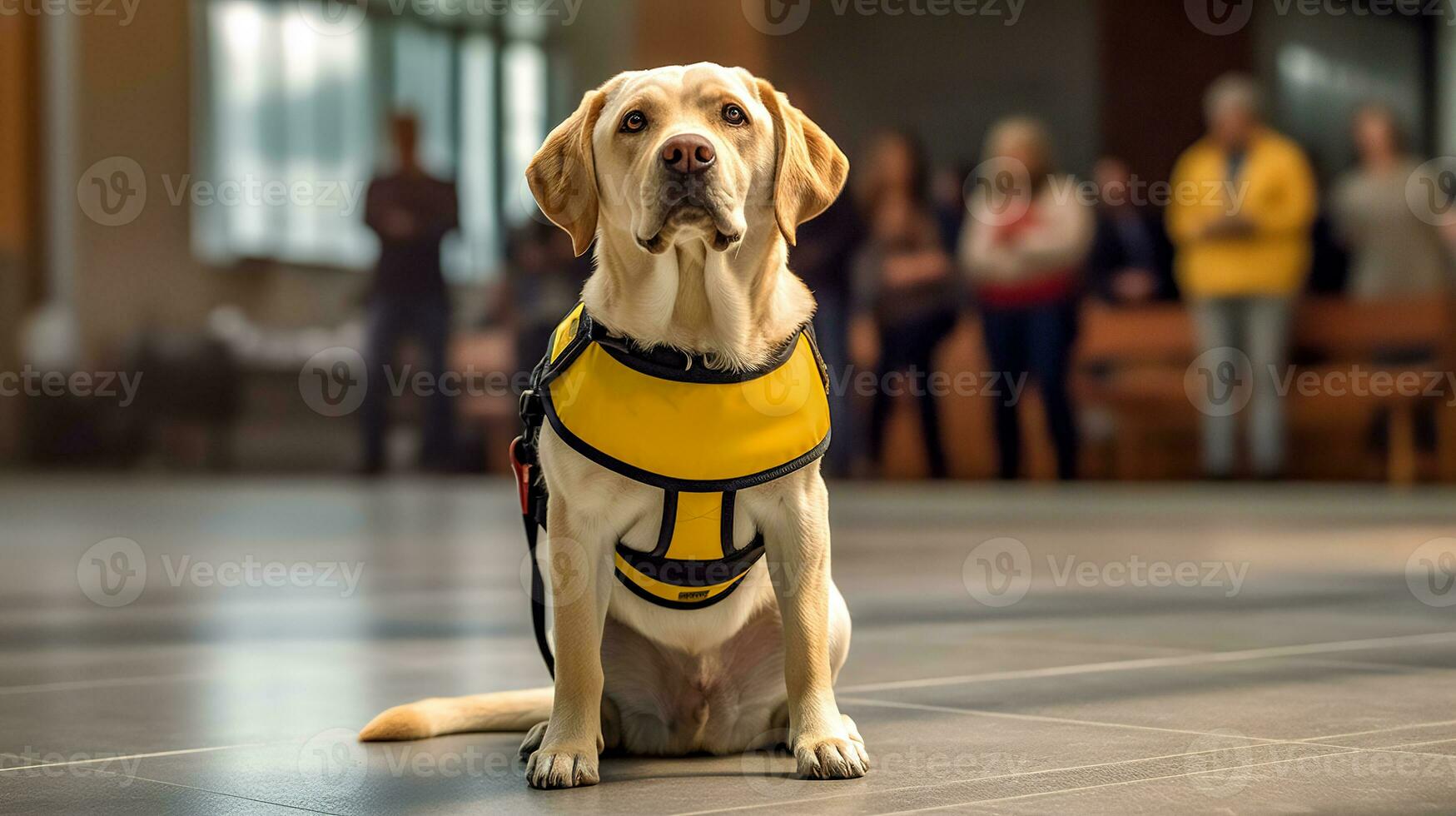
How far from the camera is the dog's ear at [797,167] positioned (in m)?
2.75

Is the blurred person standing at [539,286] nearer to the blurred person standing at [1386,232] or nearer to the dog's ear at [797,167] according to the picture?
the blurred person standing at [1386,232]

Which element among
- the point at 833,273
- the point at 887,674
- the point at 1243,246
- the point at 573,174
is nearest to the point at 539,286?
the point at 833,273

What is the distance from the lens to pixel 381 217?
13781mm

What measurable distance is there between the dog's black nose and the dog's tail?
103 cm

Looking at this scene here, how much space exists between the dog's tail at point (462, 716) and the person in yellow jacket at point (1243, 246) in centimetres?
948

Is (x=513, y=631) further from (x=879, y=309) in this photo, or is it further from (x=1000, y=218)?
(x=879, y=309)

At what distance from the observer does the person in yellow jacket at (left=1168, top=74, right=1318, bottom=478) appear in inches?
452

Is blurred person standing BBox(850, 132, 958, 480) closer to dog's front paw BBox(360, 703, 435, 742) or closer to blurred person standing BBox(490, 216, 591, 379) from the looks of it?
blurred person standing BBox(490, 216, 591, 379)

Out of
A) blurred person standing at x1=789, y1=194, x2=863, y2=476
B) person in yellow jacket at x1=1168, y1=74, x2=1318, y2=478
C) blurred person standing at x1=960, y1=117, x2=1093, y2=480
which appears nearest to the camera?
person in yellow jacket at x1=1168, y1=74, x2=1318, y2=478

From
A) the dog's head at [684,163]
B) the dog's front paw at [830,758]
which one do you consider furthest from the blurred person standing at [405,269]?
the dog's front paw at [830,758]

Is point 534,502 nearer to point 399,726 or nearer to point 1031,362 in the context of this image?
point 399,726

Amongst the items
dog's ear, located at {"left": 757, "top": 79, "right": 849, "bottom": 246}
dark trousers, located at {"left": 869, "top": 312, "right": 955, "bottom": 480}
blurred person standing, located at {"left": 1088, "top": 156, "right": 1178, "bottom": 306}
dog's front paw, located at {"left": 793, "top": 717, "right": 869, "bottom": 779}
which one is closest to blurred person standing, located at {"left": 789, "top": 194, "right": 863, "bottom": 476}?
dark trousers, located at {"left": 869, "top": 312, "right": 955, "bottom": 480}

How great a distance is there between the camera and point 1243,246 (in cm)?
1189

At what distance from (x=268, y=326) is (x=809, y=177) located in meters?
17.5
